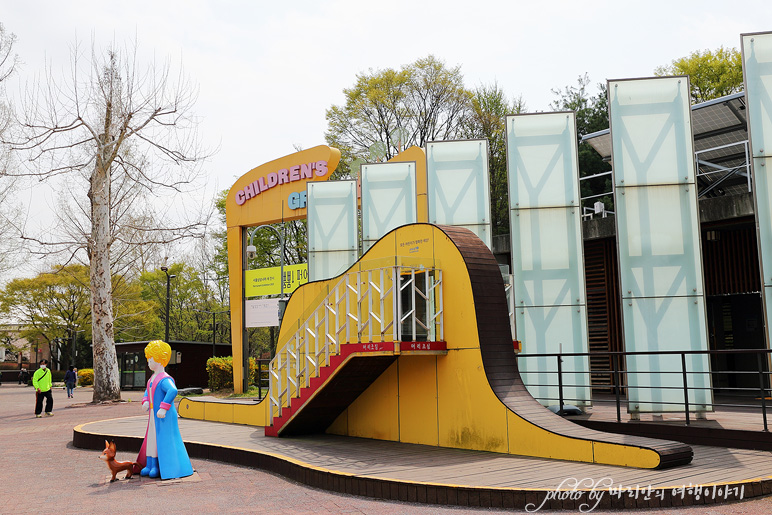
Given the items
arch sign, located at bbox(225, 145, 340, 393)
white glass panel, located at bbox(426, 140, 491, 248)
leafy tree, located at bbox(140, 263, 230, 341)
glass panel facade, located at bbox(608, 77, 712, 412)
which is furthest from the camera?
leafy tree, located at bbox(140, 263, 230, 341)

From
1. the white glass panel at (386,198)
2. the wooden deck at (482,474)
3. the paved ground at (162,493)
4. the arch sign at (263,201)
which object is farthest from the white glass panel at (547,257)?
the arch sign at (263,201)

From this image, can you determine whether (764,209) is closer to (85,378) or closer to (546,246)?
(546,246)

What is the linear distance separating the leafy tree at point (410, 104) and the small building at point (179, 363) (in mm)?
13260

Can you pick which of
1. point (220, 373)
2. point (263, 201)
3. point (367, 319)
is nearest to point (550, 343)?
point (367, 319)

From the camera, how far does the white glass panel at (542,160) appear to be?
13.5 m

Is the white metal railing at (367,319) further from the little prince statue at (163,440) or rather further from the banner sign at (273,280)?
the banner sign at (273,280)

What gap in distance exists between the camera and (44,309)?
155 feet

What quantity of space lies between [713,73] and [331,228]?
27.3 metres

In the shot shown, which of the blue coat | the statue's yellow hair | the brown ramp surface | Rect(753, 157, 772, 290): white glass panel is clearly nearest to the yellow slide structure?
the brown ramp surface

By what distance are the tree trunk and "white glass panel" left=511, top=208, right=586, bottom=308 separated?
1694 centimetres

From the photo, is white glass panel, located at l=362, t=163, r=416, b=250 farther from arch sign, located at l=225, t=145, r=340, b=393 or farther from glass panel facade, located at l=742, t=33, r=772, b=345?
glass panel facade, located at l=742, t=33, r=772, b=345

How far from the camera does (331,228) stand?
1772 cm

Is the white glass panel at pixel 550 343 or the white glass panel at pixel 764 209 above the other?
the white glass panel at pixel 764 209

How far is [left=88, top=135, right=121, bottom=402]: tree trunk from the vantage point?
958 inches
